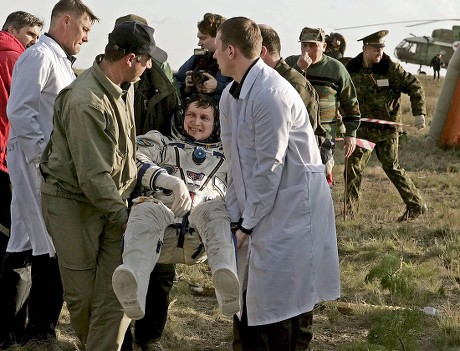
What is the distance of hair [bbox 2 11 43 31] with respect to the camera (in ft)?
21.2

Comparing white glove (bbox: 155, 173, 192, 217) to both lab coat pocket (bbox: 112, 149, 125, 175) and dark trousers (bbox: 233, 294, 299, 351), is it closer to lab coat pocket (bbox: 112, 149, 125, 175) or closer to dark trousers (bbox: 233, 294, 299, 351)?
lab coat pocket (bbox: 112, 149, 125, 175)

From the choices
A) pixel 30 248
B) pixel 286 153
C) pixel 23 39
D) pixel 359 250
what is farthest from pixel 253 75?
pixel 359 250

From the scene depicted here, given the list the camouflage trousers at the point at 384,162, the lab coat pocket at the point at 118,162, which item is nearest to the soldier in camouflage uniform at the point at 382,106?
the camouflage trousers at the point at 384,162

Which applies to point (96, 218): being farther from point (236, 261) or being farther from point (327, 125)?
point (327, 125)

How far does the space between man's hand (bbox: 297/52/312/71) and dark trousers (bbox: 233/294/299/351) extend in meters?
3.49

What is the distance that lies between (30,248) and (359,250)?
4042mm

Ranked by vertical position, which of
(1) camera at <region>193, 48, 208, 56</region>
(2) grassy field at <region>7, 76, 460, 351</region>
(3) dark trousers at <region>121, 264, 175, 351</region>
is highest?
(1) camera at <region>193, 48, 208, 56</region>

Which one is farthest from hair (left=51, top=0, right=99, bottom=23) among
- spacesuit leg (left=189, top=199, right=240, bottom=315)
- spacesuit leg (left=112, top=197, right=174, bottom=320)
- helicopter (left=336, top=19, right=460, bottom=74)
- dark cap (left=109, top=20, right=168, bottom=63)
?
helicopter (left=336, top=19, right=460, bottom=74)

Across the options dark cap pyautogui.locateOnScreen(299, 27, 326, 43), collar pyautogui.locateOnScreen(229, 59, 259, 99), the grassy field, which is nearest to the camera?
collar pyautogui.locateOnScreen(229, 59, 259, 99)

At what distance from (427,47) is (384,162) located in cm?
4129

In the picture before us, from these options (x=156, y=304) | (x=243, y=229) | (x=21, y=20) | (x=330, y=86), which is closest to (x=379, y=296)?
(x=156, y=304)

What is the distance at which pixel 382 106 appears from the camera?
10.3 m

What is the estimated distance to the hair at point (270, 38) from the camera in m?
6.02

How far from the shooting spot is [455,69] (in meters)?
15.8
